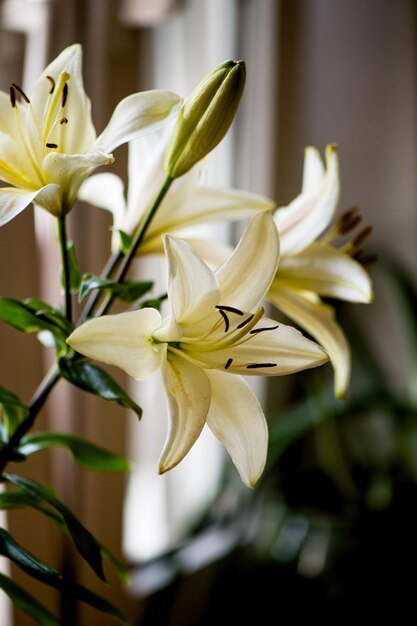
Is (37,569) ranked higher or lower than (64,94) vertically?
lower

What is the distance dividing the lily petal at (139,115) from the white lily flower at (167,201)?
0.25 ft

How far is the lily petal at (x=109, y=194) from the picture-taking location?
58 cm

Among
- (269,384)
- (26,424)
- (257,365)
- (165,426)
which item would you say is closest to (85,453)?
(26,424)

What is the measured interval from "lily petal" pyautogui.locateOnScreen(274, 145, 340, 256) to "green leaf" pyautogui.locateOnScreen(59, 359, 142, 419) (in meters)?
0.18

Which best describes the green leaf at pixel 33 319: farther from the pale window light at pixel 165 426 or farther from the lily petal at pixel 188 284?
the pale window light at pixel 165 426

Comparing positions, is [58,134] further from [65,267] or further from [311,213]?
[311,213]

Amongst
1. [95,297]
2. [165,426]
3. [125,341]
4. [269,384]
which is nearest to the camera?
[125,341]

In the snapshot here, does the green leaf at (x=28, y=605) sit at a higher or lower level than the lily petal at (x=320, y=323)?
lower

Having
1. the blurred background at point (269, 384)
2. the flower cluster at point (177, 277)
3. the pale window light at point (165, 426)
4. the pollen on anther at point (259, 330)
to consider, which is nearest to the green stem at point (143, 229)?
the flower cluster at point (177, 277)

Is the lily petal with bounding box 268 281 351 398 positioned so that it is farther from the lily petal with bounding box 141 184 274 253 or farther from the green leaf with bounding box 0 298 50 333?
the green leaf with bounding box 0 298 50 333

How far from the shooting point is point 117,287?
0.48 m

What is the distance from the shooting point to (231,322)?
45cm

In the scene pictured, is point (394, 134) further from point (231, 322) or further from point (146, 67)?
point (231, 322)

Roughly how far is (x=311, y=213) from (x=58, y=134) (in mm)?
193
